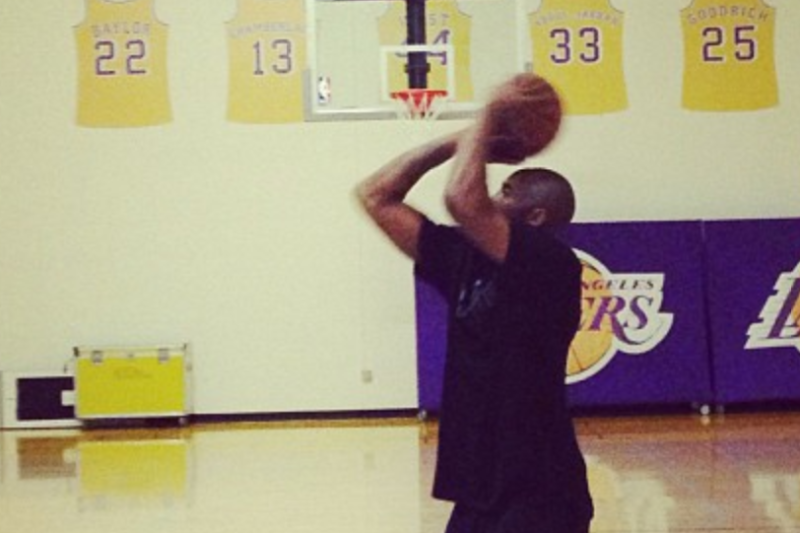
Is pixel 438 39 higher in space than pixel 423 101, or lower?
higher

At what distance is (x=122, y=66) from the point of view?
34.5ft

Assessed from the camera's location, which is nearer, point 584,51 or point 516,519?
point 516,519

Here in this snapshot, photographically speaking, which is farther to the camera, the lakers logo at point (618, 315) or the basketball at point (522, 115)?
the lakers logo at point (618, 315)

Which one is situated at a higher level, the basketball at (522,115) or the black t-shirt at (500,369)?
the basketball at (522,115)

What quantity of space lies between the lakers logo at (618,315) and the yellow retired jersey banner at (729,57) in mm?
1474

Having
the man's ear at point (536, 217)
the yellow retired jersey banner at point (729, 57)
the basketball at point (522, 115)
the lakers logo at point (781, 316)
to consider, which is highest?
the yellow retired jersey banner at point (729, 57)

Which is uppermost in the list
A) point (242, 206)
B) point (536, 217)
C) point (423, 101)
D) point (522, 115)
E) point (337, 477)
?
point (423, 101)

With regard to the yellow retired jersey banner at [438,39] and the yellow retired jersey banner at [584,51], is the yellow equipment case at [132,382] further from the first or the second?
the yellow retired jersey banner at [584,51]

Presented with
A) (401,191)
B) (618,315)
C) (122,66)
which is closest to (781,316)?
(618,315)

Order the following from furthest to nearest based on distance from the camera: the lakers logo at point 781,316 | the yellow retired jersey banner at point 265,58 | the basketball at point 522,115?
1. the yellow retired jersey banner at point 265,58
2. the lakers logo at point 781,316
3. the basketball at point 522,115

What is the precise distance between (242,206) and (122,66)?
1.38m

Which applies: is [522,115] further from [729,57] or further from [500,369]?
[729,57]

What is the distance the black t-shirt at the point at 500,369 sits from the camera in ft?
9.30

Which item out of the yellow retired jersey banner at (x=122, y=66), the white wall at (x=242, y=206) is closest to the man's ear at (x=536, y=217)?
the white wall at (x=242, y=206)
